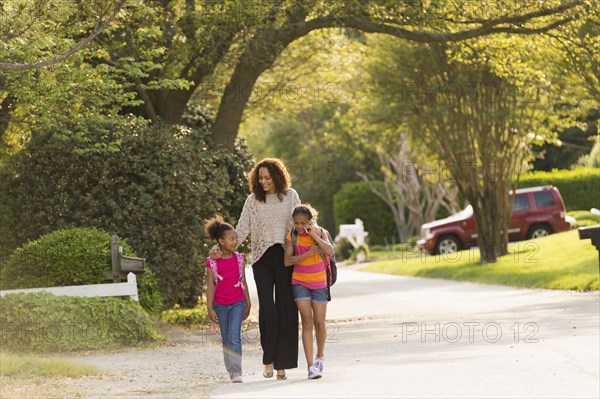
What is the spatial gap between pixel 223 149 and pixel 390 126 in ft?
46.9

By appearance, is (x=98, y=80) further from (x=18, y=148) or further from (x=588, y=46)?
→ (x=588, y=46)

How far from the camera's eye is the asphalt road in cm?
1052

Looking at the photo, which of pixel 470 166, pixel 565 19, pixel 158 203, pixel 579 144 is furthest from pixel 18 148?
pixel 579 144

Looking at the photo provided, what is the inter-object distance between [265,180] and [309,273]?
37.7 inches

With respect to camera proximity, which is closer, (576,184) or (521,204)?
(521,204)

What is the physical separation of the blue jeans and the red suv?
3076 centimetres

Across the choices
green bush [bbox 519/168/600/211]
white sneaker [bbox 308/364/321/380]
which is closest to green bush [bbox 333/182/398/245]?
green bush [bbox 519/168/600/211]

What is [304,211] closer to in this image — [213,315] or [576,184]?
[213,315]

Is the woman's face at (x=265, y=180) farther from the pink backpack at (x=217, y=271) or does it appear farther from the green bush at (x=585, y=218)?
the green bush at (x=585, y=218)

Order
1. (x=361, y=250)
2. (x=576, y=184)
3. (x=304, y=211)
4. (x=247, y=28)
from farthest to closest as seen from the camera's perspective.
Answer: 1. (x=361, y=250)
2. (x=576, y=184)
3. (x=247, y=28)
4. (x=304, y=211)

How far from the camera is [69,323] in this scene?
15.6 m

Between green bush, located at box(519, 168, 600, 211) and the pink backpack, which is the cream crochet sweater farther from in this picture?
green bush, located at box(519, 168, 600, 211)

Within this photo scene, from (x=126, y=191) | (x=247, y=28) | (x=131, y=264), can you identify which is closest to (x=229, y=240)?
(x=131, y=264)

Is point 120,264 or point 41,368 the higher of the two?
point 120,264
